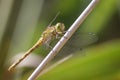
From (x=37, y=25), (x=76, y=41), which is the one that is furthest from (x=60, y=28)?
(x=37, y=25)

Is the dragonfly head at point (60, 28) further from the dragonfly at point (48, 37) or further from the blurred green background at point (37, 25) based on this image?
the blurred green background at point (37, 25)

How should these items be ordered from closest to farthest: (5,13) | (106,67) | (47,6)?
(106,67), (5,13), (47,6)

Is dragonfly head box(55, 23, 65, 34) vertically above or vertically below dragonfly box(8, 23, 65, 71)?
above

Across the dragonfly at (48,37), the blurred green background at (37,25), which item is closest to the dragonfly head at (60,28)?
the dragonfly at (48,37)

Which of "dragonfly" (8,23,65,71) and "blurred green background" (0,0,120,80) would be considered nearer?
"dragonfly" (8,23,65,71)

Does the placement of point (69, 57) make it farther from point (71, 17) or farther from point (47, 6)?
point (47, 6)

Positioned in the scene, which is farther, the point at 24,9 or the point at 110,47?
the point at 24,9

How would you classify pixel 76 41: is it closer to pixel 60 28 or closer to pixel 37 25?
pixel 60 28

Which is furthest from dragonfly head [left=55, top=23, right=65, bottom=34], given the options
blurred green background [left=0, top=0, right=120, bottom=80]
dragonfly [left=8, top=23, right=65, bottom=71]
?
blurred green background [left=0, top=0, right=120, bottom=80]

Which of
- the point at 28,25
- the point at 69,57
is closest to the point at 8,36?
the point at 28,25

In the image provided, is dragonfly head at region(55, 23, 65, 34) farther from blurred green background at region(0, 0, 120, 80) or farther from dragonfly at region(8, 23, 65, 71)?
blurred green background at region(0, 0, 120, 80)

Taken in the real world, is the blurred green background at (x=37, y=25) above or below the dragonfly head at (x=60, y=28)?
below
